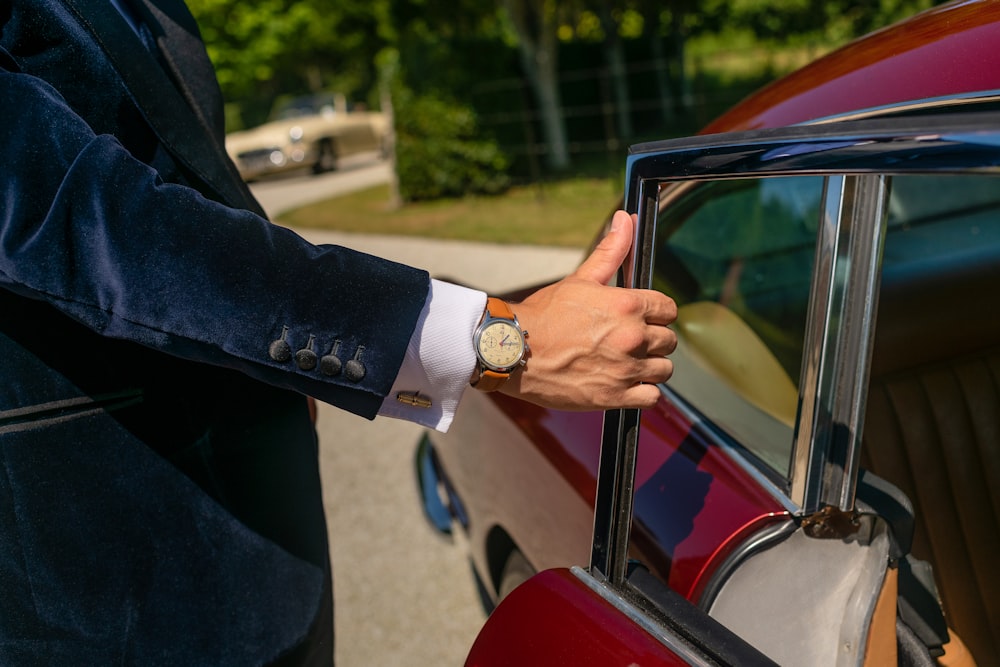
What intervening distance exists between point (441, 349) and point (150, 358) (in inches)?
15.9

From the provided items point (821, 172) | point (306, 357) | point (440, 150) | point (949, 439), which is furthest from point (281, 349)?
point (440, 150)

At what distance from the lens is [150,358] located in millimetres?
1148

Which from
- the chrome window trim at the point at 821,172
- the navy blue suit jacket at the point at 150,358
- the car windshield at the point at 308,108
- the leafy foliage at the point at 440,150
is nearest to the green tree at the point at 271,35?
the car windshield at the point at 308,108

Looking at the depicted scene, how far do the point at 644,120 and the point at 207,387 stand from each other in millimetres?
17150

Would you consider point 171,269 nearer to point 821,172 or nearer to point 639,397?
point 639,397

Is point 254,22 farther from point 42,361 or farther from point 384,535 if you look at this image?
point 42,361

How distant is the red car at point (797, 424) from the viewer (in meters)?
1.09

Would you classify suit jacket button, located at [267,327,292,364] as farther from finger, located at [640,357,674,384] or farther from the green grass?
the green grass

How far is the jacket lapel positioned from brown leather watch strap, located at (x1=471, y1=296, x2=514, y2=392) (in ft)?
1.42

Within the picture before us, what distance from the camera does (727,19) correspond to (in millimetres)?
19266

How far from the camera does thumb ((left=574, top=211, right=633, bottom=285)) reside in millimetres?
1074

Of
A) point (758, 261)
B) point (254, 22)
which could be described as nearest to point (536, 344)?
point (758, 261)

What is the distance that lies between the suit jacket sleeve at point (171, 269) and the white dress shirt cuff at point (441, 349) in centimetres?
3

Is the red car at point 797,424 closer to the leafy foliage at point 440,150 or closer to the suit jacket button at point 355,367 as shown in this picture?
the suit jacket button at point 355,367
